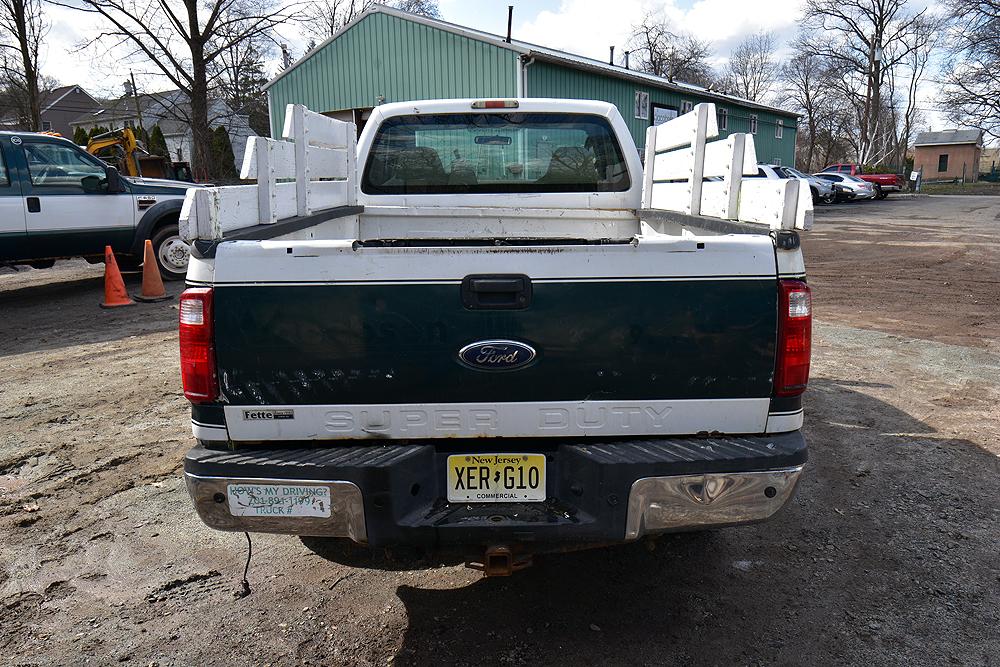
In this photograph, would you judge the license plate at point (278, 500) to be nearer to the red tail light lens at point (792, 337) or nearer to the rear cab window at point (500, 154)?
the red tail light lens at point (792, 337)

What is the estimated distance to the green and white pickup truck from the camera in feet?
29.8

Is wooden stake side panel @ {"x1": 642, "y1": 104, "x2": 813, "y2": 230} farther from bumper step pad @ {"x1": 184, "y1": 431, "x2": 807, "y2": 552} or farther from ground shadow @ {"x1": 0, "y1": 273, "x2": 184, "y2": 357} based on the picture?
ground shadow @ {"x1": 0, "y1": 273, "x2": 184, "y2": 357}

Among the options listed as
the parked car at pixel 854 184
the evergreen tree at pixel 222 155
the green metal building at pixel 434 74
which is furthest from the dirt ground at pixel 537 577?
the parked car at pixel 854 184

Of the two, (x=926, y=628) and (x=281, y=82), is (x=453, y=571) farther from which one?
(x=281, y=82)

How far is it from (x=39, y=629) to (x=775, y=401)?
9.72ft

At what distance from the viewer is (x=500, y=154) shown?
4.74 m

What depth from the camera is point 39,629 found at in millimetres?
2850

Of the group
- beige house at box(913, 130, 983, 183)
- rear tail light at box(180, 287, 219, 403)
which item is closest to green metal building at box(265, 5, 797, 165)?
rear tail light at box(180, 287, 219, 403)

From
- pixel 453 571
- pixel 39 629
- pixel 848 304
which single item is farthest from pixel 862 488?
pixel 848 304

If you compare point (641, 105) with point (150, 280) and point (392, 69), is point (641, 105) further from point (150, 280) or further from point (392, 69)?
point (150, 280)

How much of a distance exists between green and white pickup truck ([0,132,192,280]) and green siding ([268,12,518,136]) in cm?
1075

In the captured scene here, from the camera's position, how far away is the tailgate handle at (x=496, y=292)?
2.35 meters

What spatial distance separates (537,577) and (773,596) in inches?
39.3

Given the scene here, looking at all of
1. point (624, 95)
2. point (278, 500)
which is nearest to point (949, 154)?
point (624, 95)
